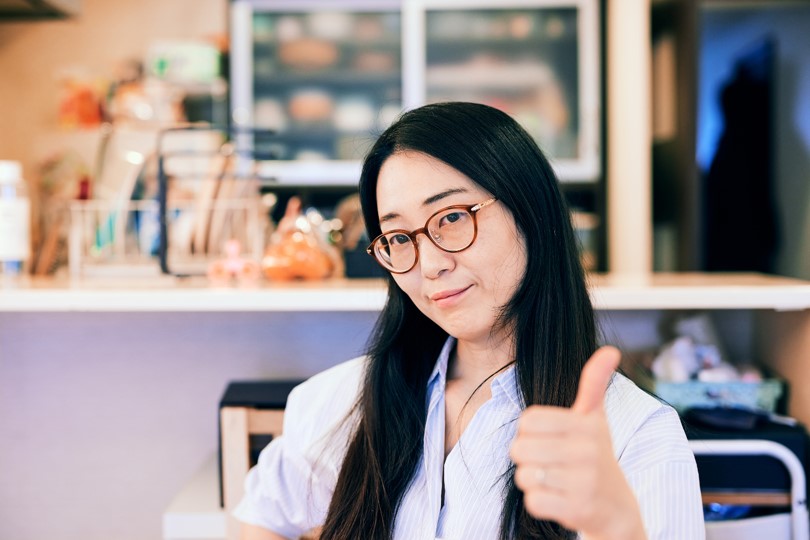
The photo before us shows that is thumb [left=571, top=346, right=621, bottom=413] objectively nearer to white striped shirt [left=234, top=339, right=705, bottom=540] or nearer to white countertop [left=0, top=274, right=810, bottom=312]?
white striped shirt [left=234, top=339, right=705, bottom=540]

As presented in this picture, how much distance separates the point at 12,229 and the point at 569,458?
1387 mm

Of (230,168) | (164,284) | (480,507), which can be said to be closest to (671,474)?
(480,507)

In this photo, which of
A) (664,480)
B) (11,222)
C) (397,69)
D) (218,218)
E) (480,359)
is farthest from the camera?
(397,69)

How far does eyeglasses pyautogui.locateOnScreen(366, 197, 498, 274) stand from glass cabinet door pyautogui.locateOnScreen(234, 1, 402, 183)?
2.45 metres

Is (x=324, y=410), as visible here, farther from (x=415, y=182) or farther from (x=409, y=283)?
(x=415, y=182)

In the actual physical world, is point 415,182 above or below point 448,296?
above

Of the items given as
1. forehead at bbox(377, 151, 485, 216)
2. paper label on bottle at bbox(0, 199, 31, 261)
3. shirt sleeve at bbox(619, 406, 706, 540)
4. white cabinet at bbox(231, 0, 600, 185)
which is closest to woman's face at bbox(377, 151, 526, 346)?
forehead at bbox(377, 151, 485, 216)

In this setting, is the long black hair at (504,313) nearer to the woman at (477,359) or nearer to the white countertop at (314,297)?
the woman at (477,359)

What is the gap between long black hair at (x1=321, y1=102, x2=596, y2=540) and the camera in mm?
961

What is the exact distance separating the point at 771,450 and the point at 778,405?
0.66 feet

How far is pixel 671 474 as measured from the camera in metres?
0.88

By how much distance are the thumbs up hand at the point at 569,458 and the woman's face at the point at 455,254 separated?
397mm

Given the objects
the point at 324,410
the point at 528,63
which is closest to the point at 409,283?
the point at 324,410

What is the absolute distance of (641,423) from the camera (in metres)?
0.94
